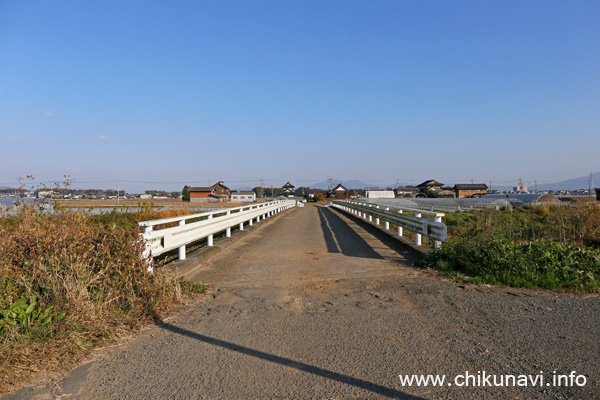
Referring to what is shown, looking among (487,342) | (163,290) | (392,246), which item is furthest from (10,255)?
(392,246)

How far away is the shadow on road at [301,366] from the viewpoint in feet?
9.96

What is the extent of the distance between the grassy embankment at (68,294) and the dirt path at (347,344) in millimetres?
296

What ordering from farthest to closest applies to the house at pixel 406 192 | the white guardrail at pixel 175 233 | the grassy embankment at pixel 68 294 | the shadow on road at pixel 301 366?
the house at pixel 406 192 < the white guardrail at pixel 175 233 < the grassy embankment at pixel 68 294 < the shadow on road at pixel 301 366

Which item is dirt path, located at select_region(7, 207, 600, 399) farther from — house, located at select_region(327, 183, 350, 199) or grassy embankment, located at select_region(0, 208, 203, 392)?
house, located at select_region(327, 183, 350, 199)

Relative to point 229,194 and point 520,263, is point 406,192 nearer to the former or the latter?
point 229,194

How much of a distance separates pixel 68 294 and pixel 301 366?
8.46 ft

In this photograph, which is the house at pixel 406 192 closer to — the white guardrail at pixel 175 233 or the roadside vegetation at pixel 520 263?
the white guardrail at pixel 175 233

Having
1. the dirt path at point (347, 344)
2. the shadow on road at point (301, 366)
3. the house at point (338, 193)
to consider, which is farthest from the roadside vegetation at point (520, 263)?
the house at point (338, 193)

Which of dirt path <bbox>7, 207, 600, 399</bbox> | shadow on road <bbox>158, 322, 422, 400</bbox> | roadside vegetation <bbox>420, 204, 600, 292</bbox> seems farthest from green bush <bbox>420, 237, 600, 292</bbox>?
shadow on road <bbox>158, 322, 422, 400</bbox>

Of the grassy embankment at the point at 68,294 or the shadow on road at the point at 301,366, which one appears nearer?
the shadow on road at the point at 301,366

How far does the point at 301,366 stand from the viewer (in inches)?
138

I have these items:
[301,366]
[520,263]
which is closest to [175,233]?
[301,366]

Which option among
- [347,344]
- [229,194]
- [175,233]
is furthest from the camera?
[229,194]

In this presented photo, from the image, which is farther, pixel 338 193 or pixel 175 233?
pixel 338 193
